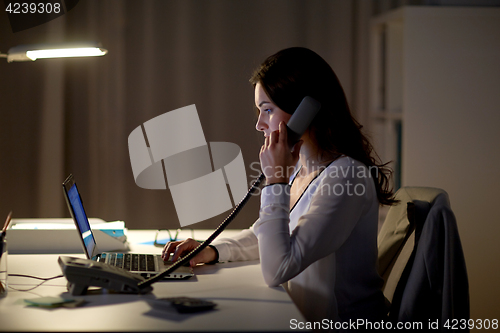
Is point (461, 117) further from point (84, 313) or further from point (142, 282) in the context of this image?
point (84, 313)

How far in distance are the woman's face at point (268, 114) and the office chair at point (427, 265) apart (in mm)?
413

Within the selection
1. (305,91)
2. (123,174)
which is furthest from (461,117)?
(123,174)

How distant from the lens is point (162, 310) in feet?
2.64

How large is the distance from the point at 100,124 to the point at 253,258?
1714 millimetres

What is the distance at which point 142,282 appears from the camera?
0.93 m

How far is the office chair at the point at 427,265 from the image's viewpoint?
1.06m

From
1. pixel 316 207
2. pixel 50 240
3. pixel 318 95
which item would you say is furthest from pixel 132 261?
pixel 318 95

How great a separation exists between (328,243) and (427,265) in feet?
0.93

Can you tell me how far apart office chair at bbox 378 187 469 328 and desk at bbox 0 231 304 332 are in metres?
0.38

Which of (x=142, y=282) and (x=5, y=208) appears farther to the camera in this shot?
(x=5, y=208)

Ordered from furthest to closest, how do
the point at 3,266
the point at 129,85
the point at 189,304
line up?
the point at 129,85 < the point at 3,266 < the point at 189,304

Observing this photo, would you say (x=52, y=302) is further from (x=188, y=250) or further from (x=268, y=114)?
(x=268, y=114)

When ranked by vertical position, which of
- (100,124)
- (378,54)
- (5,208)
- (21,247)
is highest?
(378,54)

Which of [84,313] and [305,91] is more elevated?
[305,91]
